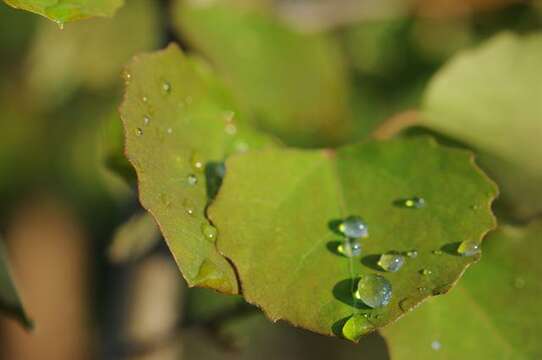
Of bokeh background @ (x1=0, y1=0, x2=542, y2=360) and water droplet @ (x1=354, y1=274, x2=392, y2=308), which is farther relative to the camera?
bokeh background @ (x1=0, y1=0, x2=542, y2=360)

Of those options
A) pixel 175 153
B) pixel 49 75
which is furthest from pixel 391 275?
pixel 49 75

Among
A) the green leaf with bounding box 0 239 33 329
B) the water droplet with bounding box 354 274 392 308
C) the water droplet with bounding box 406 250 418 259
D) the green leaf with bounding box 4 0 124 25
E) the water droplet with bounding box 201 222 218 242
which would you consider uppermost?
the green leaf with bounding box 4 0 124 25

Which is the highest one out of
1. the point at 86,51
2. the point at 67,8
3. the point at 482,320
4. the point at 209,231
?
the point at 67,8

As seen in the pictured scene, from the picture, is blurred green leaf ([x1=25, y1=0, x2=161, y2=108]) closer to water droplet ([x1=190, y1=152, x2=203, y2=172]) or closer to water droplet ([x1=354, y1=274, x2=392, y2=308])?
water droplet ([x1=190, y1=152, x2=203, y2=172])

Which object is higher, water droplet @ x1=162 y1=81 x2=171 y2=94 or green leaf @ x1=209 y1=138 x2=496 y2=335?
water droplet @ x1=162 y1=81 x2=171 y2=94

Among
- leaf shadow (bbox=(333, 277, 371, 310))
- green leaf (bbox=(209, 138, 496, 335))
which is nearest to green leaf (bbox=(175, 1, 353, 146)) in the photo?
green leaf (bbox=(209, 138, 496, 335))

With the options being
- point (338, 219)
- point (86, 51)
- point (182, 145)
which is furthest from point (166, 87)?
point (86, 51)

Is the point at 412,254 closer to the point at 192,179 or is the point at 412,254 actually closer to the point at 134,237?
the point at 192,179
